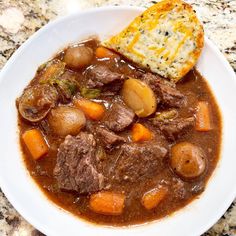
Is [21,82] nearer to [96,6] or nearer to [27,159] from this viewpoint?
[27,159]

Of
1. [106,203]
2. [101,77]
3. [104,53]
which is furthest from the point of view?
[104,53]

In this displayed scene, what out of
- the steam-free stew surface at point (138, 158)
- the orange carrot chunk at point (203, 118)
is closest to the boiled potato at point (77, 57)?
the steam-free stew surface at point (138, 158)

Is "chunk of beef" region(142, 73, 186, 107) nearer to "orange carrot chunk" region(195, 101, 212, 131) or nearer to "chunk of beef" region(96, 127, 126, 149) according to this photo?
"orange carrot chunk" region(195, 101, 212, 131)

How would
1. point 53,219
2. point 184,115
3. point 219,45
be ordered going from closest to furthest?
1. point 53,219
2. point 184,115
3. point 219,45

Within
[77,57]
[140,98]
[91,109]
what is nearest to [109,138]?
[91,109]

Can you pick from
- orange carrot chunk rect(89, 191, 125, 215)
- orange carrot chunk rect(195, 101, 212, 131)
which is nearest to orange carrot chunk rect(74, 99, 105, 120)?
orange carrot chunk rect(89, 191, 125, 215)

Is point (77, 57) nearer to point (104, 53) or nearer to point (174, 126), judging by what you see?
point (104, 53)

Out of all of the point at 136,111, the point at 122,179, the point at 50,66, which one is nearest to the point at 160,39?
the point at 136,111

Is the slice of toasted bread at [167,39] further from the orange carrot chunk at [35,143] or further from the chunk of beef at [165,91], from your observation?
the orange carrot chunk at [35,143]
